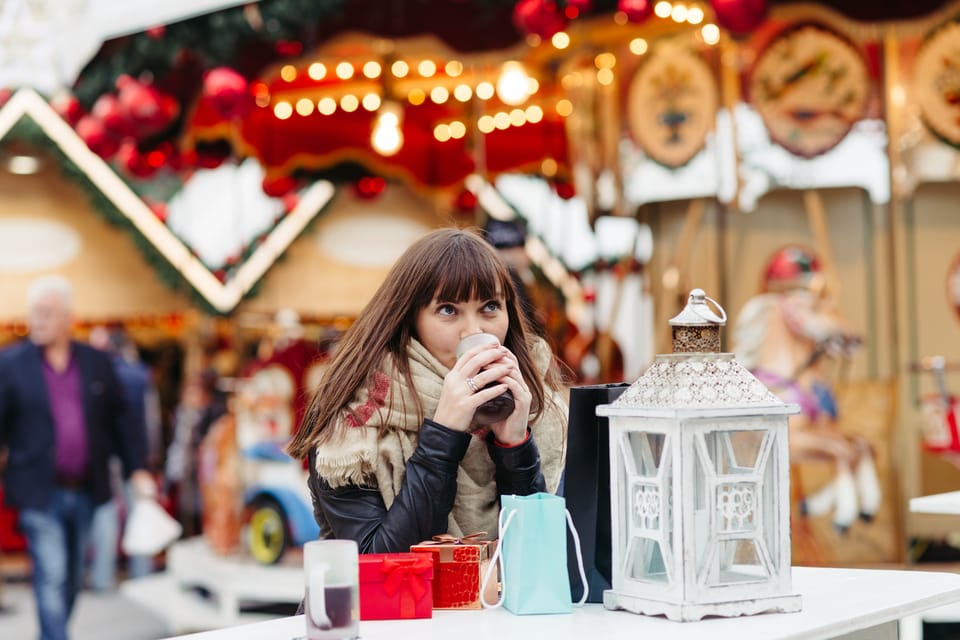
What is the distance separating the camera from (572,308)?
7.46 m

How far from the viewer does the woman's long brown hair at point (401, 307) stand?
2.66 meters

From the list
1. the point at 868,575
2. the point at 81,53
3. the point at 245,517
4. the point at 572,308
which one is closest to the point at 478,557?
the point at 868,575

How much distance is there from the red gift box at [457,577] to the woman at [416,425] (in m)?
0.16

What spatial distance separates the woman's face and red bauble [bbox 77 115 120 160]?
6458 millimetres

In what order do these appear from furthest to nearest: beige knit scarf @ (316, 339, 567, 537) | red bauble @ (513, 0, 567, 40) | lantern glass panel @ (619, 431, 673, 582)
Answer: red bauble @ (513, 0, 567, 40)
beige knit scarf @ (316, 339, 567, 537)
lantern glass panel @ (619, 431, 673, 582)

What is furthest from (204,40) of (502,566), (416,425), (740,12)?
(502,566)

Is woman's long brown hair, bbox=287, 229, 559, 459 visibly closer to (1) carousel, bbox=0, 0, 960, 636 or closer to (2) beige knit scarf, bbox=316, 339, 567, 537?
(2) beige knit scarf, bbox=316, 339, 567, 537

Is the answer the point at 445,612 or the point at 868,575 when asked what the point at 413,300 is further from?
the point at 868,575

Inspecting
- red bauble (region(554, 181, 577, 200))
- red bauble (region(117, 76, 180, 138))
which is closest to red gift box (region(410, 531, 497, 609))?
red bauble (region(554, 181, 577, 200))

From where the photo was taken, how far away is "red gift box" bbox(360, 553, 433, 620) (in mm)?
2256

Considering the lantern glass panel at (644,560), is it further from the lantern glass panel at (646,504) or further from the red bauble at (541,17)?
the red bauble at (541,17)

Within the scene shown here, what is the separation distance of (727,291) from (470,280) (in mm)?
4873

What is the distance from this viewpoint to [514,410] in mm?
2523

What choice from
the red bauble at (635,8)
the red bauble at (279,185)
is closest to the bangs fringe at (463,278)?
the red bauble at (635,8)
